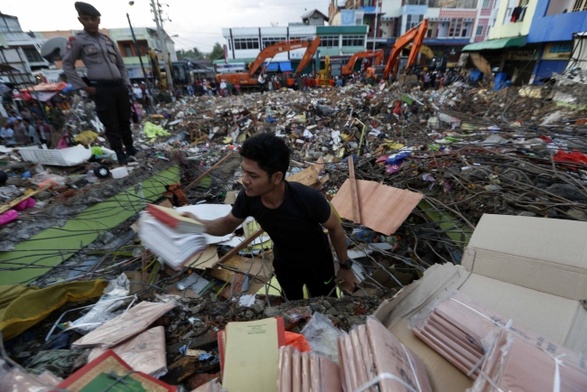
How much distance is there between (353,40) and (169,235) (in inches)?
1383

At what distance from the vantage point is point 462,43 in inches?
1163

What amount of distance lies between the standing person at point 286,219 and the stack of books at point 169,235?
18 centimetres

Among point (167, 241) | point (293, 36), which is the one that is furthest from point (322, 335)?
point (293, 36)

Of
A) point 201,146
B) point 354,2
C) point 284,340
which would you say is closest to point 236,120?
point 201,146

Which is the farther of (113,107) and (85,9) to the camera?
(113,107)

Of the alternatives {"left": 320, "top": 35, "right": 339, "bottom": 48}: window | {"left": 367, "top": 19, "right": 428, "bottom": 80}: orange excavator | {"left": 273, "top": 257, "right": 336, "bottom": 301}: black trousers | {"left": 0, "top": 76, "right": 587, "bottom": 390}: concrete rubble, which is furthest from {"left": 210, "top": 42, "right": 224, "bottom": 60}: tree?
{"left": 273, "top": 257, "right": 336, "bottom": 301}: black trousers

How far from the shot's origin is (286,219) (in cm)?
175

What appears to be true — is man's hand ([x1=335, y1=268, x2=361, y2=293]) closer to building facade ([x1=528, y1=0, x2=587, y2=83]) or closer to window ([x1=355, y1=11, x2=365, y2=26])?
building facade ([x1=528, y1=0, x2=587, y2=83])

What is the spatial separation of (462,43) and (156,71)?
3218cm

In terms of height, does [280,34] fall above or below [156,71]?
above

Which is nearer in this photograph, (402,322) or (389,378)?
(389,378)

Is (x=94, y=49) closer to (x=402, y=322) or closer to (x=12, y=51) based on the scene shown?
(x=402, y=322)

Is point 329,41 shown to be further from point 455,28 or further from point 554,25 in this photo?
point 554,25

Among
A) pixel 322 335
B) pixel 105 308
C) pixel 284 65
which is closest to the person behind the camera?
pixel 322 335
